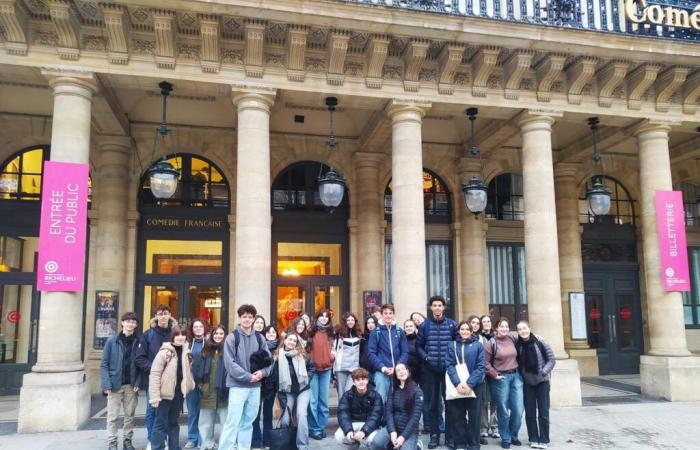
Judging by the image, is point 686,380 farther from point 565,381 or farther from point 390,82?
point 390,82

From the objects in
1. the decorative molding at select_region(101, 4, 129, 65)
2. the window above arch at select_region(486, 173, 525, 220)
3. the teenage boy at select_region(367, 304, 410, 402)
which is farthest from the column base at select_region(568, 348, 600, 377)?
the decorative molding at select_region(101, 4, 129, 65)

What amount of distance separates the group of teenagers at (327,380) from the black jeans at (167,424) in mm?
13

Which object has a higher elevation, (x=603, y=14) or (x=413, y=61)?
(x=603, y=14)

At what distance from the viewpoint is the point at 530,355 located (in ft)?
27.2


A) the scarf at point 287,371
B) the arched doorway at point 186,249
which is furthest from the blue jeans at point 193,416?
the arched doorway at point 186,249

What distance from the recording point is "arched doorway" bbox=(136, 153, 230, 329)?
1386 cm

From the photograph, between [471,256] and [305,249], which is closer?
[305,249]

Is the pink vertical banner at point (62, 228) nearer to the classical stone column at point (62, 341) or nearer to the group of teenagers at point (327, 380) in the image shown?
the classical stone column at point (62, 341)

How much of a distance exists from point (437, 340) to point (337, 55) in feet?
19.0

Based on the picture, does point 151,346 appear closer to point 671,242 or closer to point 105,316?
point 105,316

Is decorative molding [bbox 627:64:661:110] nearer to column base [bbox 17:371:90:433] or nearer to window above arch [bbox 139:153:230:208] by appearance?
window above arch [bbox 139:153:230:208]

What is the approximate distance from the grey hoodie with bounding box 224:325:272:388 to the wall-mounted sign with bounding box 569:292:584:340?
9750 mm

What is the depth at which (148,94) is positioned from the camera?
40.9 feet

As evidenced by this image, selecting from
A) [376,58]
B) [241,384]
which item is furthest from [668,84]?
[241,384]
